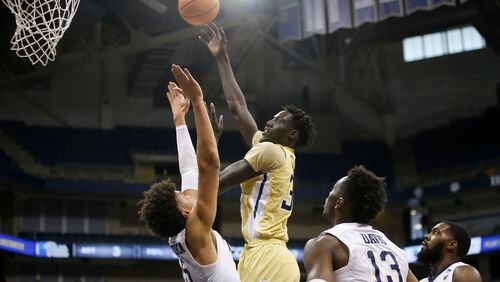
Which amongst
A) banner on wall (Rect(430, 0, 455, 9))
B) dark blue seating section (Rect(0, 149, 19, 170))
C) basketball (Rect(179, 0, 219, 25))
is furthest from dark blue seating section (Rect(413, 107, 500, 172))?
basketball (Rect(179, 0, 219, 25))

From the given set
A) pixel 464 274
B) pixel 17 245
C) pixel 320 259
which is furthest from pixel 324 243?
pixel 17 245

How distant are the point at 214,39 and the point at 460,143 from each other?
57.9 ft

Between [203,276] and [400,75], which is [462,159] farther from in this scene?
[203,276]

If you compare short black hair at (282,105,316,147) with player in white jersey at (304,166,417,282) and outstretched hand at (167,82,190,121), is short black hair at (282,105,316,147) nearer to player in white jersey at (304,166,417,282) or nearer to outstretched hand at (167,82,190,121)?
outstretched hand at (167,82,190,121)

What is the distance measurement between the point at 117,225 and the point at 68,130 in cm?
299

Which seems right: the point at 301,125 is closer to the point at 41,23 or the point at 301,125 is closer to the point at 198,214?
the point at 198,214

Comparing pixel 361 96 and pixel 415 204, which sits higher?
pixel 361 96

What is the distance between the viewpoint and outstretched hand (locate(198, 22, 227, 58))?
18.0ft

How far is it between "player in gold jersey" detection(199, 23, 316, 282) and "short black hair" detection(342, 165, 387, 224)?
851 mm

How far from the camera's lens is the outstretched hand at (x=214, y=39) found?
5488 mm

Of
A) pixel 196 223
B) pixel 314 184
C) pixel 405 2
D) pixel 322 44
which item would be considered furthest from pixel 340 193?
pixel 322 44

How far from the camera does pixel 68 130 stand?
69.4 feet

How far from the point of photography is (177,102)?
4.56 m

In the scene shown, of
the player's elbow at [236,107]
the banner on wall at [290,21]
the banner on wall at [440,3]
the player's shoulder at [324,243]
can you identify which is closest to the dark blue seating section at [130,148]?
the banner on wall at [290,21]
